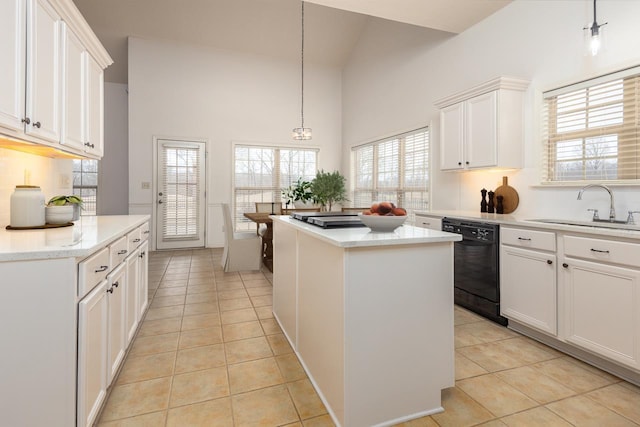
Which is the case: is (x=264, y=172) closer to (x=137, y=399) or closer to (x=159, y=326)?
(x=159, y=326)

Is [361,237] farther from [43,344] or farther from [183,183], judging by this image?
[183,183]

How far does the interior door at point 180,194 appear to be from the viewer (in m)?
6.28

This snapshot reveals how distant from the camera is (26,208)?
1.94 meters

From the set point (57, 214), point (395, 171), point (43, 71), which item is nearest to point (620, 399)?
point (57, 214)

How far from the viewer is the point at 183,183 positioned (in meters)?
6.42

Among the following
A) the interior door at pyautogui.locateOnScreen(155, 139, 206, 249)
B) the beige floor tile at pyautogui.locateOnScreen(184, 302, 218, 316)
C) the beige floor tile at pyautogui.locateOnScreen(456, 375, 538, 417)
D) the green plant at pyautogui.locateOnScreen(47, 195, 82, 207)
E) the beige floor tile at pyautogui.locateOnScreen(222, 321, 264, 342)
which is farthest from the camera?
the interior door at pyautogui.locateOnScreen(155, 139, 206, 249)

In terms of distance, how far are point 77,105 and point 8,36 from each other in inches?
33.0

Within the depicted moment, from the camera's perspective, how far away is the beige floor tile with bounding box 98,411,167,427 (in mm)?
1584

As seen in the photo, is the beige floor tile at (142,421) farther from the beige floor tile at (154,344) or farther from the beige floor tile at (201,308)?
the beige floor tile at (201,308)

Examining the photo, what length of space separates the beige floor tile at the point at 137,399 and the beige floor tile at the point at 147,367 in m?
0.06

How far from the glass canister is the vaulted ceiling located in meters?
4.45

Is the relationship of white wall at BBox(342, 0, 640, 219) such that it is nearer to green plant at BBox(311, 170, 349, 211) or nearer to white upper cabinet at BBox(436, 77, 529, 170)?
white upper cabinet at BBox(436, 77, 529, 170)

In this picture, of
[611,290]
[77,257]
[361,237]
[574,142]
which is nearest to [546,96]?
[574,142]

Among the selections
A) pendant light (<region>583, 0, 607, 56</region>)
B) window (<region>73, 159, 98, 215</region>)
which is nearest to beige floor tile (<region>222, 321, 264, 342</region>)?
pendant light (<region>583, 0, 607, 56</region>)
